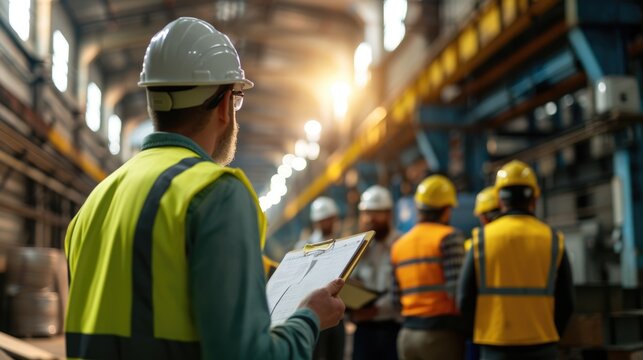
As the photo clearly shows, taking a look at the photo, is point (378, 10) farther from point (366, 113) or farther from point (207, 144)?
point (207, 144)

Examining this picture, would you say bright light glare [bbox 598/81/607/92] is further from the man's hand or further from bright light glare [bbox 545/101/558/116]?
bright light glare [bbox 545/101/558/116]

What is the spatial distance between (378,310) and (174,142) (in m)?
3.99

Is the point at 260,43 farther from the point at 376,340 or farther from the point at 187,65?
the point at 187,65

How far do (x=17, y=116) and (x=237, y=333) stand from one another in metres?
11.0

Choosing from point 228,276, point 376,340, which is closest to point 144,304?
point 228,276

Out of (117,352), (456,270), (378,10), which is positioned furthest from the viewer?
(378,10)

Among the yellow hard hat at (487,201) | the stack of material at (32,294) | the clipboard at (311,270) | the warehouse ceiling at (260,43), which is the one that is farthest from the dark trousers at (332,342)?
the warehouse ceiling at (260,43)

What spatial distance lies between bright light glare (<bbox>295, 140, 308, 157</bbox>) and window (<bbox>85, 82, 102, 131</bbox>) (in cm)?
976

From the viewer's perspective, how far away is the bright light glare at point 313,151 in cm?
2622

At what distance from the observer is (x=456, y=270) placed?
182 inches

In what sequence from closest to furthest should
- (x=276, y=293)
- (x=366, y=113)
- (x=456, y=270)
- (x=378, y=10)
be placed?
(x=276, y=293) → (x=456, y=270) → (x=378, y=10) → (x=366, y=113)

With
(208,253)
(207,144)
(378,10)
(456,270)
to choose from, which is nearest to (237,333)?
(208,253)

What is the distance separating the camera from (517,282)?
13.2 ft

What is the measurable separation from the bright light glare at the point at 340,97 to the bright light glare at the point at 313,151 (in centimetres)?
303
